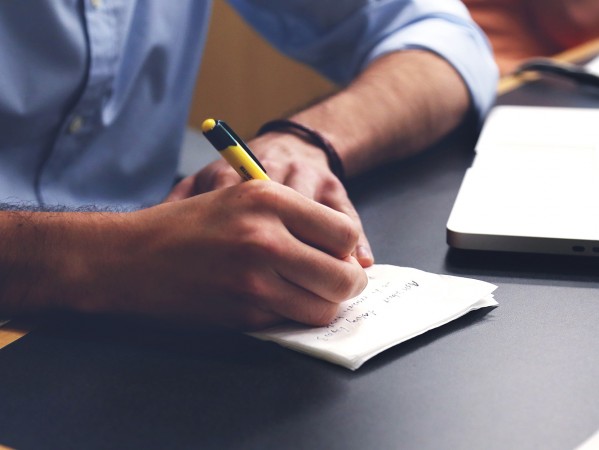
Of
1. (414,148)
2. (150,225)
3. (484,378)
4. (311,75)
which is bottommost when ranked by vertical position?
(311,75)

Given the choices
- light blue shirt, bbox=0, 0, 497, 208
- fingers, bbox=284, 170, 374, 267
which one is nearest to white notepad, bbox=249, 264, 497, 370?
fingers, bbox=284, 170, 374, 267

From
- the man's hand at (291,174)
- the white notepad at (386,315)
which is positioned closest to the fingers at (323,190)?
the man's hand at (291,174)

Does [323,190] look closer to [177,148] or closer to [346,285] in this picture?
[346,285]

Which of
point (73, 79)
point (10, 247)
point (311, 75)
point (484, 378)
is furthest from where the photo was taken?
point (311, 75)

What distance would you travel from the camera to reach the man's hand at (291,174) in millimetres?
694

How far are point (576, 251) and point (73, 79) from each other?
52 centimetres

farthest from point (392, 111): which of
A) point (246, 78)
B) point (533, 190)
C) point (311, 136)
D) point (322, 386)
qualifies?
point (246, 78)

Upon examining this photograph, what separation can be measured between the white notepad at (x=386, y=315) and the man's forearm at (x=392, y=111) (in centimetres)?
24

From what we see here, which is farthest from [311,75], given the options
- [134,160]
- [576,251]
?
[576,251]

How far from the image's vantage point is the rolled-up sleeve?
0.95m

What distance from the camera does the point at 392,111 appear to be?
0.85 meters

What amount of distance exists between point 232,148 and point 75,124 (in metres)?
0.38

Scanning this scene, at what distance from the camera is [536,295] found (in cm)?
55

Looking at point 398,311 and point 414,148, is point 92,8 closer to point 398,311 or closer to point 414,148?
point 414,148
